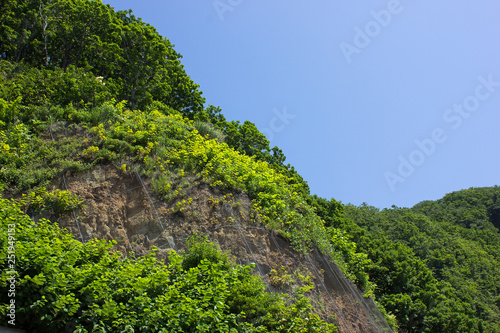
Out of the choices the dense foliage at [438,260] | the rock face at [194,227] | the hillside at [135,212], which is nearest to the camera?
the hillside at [135,212]

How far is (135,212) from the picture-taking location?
9.21 meters

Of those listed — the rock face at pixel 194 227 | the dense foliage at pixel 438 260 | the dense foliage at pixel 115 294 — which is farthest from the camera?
the dense foliage at pixel 438 260

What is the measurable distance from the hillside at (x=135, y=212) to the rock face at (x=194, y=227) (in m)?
0.03

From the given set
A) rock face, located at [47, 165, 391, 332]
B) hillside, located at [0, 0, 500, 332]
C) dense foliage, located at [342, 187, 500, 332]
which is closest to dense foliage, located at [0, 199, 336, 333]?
hillside, located at [0, 0, 500, 332]

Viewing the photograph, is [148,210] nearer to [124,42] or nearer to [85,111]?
[85,111]

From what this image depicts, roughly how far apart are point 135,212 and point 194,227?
1396 mm

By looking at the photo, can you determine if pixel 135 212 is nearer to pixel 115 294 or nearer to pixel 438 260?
pixel 115 294

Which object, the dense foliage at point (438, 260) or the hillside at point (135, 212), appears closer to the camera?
the hillside at point (135, 212)

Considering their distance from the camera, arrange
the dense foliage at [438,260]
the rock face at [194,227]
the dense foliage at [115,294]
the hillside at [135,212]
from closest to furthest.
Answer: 1. the dense foliage at [115,294]
2. the hillside at [135,212]
3. the rock face at [194,227]
4. the dense foliage at [438,260]

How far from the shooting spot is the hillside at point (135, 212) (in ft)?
18.0

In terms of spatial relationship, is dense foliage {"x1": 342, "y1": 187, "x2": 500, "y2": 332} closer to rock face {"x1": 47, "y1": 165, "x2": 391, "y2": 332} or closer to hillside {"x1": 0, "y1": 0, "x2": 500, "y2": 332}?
hillside {"x1": 0, "y1": 0, "x2": 500, "y2": 332}

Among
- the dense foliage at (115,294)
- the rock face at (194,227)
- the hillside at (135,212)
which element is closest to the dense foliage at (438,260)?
the hillside at (135,212)

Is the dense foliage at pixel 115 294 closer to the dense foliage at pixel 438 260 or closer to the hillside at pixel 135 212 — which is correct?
the hillside at pixel 135 212

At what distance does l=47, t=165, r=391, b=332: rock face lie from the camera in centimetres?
863
